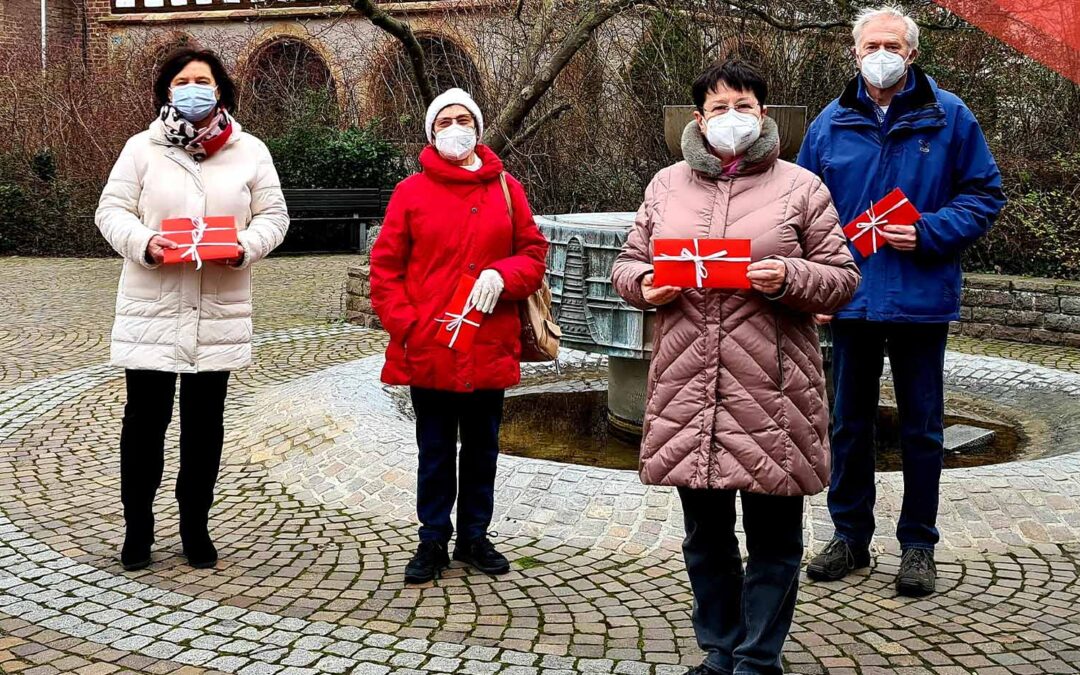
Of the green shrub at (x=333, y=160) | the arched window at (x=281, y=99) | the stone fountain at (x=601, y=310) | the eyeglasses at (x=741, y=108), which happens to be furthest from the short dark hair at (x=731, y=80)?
the arched window at (x=281, y=99)

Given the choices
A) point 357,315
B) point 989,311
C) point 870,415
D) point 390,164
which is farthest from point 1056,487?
point 390,164

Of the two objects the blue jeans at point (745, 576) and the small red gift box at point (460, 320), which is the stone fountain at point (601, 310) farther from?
the blue jeans at point (745, 576)

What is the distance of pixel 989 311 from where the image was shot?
10.9 m

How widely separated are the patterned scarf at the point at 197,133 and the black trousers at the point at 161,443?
91 centimetres

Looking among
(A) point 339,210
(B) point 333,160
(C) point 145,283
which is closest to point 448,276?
(C) point 145,283

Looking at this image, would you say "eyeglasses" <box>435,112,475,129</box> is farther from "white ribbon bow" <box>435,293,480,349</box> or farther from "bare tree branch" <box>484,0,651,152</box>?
"bare tree branch" <box>484,0,651,152</box>

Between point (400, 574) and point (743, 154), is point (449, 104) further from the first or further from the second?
point (400, 574)

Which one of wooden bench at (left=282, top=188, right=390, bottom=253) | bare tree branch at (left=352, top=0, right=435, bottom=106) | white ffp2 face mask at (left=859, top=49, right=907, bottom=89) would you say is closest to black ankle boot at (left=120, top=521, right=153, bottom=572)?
white ffp2 face mask at (left=859, top=49, right=907, bottom=89)

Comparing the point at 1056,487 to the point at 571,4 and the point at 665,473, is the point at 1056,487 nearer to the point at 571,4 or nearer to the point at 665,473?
the point at 665,473

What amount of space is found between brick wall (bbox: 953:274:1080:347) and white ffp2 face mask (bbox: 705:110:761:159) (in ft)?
26.7

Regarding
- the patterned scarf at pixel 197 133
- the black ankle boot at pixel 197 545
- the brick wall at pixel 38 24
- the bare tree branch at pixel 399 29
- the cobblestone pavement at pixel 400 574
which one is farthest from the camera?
the brick wall at pixel 38 24

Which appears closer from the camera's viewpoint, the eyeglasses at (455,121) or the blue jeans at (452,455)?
the eyeglasses at (455,121)

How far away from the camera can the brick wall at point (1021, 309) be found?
10.5 metres

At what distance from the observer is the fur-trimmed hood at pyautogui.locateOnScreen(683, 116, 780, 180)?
11.2ft
